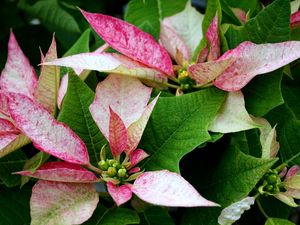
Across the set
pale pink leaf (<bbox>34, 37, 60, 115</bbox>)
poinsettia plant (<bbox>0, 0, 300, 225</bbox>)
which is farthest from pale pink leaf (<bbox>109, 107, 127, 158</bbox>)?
pale pink leaf (<bbox>34, 37, 60, 115</bbox>)

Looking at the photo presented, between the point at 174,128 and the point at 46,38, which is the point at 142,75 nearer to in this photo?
the point at 174,128

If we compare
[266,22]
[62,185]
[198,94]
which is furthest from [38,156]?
[266,22]

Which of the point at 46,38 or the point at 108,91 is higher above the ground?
the point at 108,91

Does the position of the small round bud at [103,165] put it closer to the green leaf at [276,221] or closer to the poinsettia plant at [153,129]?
the poinsettia plant at [153,129]

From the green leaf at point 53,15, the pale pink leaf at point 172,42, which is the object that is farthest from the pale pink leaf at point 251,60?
the green leaf at point 53,15

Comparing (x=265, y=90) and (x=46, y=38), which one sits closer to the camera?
A: (x=265, y=90)

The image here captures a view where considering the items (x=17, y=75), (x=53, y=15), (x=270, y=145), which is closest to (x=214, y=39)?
(x=270, y=145)

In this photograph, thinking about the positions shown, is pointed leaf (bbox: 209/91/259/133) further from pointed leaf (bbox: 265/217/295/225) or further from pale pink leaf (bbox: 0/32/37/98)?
pale pink leaf (bbox: 0/32/37/98)
